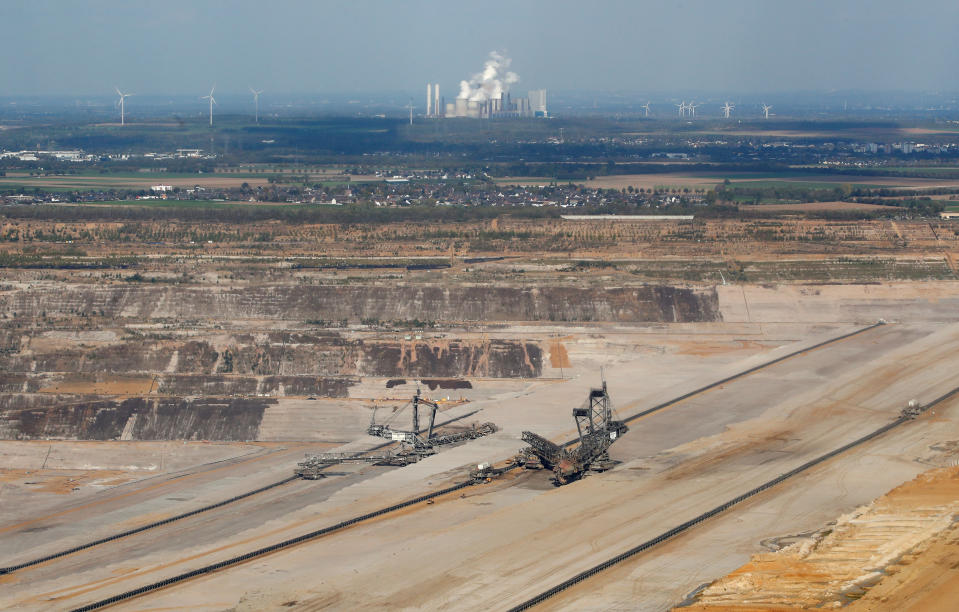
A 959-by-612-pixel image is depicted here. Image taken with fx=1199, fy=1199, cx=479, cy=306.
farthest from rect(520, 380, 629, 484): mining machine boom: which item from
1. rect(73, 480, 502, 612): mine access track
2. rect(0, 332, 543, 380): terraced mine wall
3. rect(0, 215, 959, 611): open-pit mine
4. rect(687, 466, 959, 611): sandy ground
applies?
rect(0, 332, 543, 380): terraced mine wall

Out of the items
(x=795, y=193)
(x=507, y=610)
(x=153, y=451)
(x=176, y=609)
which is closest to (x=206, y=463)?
(x=153, y=451)

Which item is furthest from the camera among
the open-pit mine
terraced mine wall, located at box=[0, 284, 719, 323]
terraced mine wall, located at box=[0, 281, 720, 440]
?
terraced mine wall, located at box=[0, 284, 719, 323]

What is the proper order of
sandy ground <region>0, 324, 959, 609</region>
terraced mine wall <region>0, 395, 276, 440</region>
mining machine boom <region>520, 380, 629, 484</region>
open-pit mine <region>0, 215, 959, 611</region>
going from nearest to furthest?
sandy ground <region>0, 324, 959, 609</region> < open-pit mine <region>0, 215, 959, 611</region> < mining machine boom <region>520, 380, 629, 484</region> < terraced mine wall <region>0, 395, 276, 440</region>

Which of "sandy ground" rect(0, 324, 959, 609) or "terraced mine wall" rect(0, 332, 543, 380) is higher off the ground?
"terraced mine wall" rect(0, 332, 543, 380)

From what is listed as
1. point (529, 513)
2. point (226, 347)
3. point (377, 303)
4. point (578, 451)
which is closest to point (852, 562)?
point (529, 513)

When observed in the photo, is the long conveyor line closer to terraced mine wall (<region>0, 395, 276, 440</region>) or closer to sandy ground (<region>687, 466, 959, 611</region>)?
terraced mine wall (<region>0, 395, 276, 440</region>)

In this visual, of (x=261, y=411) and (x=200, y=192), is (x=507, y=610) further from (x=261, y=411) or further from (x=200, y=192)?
(x=200, y=192)

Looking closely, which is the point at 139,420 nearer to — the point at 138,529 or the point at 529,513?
the point at 138,529

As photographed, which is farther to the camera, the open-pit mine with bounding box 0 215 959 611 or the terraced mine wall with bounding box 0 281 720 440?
the terraced mine wall with bounding box 0 281 720 440
